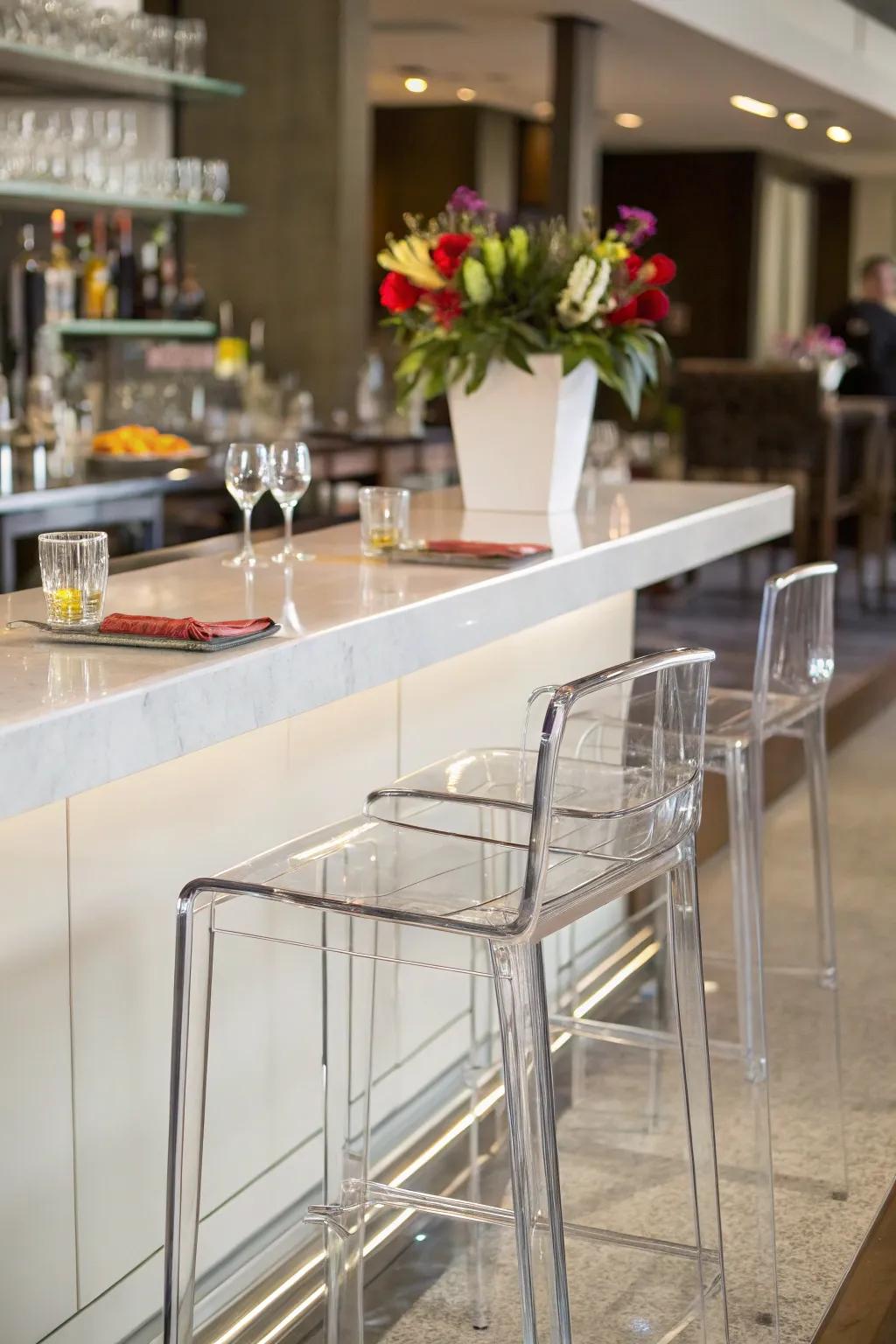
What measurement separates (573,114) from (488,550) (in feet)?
16.8

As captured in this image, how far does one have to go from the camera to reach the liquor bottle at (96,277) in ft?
17.8

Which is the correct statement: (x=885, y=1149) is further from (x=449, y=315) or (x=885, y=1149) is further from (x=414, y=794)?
(x=449, y=315)

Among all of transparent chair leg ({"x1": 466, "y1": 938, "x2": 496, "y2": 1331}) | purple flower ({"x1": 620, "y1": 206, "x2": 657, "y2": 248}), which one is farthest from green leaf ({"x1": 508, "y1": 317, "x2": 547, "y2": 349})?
transparent chair leg ({"x1": 466, "y1": 938, "x2": 496, "y2": 1331})

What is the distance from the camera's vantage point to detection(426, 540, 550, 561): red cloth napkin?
2.57 meters

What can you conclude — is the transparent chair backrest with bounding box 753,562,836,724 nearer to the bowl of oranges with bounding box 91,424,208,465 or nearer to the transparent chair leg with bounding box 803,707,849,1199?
the transparent chair leg with bounding box 803,707,849,1199

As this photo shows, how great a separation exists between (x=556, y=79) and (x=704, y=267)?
6000mm

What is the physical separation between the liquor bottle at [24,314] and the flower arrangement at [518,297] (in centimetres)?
239

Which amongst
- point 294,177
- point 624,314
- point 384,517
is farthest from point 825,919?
point 294,177

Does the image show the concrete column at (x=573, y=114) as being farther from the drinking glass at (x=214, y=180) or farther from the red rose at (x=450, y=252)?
the red rose at (x=450, y=252)

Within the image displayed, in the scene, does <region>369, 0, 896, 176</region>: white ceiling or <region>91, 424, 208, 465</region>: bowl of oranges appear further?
<region>369, 0, 896, 176</region>: white ceiling

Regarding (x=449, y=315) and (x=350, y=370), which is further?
(x=350, y=370)

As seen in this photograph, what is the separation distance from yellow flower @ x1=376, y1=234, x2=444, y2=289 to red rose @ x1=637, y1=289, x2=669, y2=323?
13.9 inches

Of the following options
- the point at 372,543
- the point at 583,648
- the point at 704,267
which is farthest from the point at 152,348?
the point at 704,267

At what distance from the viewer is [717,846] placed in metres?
4.64
